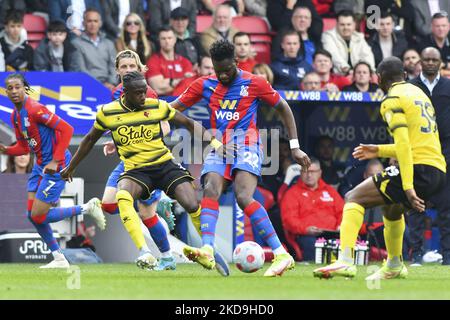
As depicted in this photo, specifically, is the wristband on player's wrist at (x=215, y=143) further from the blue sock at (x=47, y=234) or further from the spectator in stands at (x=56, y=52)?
the spectator in stands at (x=56, y=52)

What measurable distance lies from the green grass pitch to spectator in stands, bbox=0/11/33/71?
4.73 meters

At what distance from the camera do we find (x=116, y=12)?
18219 mm

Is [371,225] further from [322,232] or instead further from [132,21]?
[132,21]

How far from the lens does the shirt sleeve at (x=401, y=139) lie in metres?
10.6

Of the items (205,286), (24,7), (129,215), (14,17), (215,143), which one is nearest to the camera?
(205,286)

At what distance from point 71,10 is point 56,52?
0.89 meters

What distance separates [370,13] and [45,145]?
7.81 m

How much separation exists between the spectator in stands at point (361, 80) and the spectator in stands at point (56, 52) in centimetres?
387

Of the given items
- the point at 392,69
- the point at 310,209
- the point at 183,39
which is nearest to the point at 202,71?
the point at 183,39

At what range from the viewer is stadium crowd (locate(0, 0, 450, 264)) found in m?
17.1

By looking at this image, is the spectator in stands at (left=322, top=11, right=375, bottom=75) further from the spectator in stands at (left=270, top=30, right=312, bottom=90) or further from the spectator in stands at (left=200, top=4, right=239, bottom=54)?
the spectator in stands at (left=200, top=4, right=239, bottom=54)

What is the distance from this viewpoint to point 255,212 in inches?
464

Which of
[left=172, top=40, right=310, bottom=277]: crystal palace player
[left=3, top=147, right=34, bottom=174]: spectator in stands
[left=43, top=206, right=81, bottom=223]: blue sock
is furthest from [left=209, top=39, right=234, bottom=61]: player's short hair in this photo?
[left=3, top=147, right=34, bottom=174]: spectator in stands

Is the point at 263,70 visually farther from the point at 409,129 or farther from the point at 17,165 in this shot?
the point at 409,129
